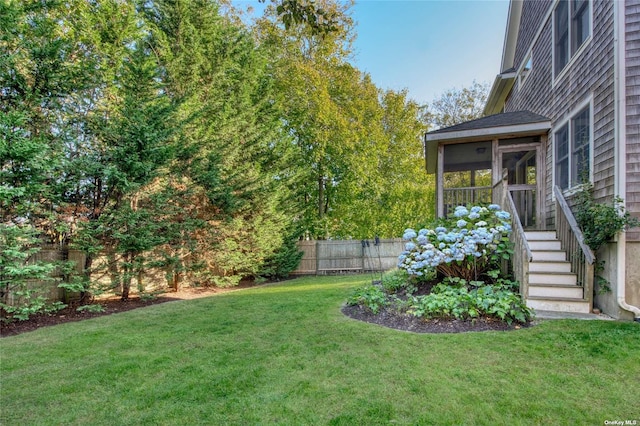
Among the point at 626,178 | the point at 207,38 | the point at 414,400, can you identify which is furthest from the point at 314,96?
the point at 414,400

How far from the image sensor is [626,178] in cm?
451

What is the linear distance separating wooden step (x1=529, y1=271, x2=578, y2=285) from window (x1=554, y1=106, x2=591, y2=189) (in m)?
1.59

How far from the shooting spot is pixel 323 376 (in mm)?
2990

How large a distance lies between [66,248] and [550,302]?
27.9 feet

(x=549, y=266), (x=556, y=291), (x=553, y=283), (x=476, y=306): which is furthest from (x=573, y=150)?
(x=476, y=306)

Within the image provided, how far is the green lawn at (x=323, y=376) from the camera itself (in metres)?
2.38

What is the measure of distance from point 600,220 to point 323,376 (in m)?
4.33

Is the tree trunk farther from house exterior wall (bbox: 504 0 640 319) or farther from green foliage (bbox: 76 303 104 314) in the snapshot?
green foliage (bbox: 76 303 104 314)

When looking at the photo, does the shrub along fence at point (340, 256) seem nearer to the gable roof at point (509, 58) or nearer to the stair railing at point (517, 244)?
the gable roof at point (509, 58)

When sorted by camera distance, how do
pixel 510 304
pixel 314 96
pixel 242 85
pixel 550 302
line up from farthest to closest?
pixel 314 96 → pixel 242 85 → pixel 550 302 → pixel 510 304

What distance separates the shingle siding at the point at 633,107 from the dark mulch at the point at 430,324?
2.21 metres

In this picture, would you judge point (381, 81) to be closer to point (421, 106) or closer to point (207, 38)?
point (421, 106)

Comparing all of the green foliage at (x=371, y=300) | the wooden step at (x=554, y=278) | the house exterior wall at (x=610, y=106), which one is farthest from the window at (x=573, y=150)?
the green foliage at (x=371, y=300)

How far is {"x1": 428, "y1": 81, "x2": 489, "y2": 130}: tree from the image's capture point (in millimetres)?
20688
